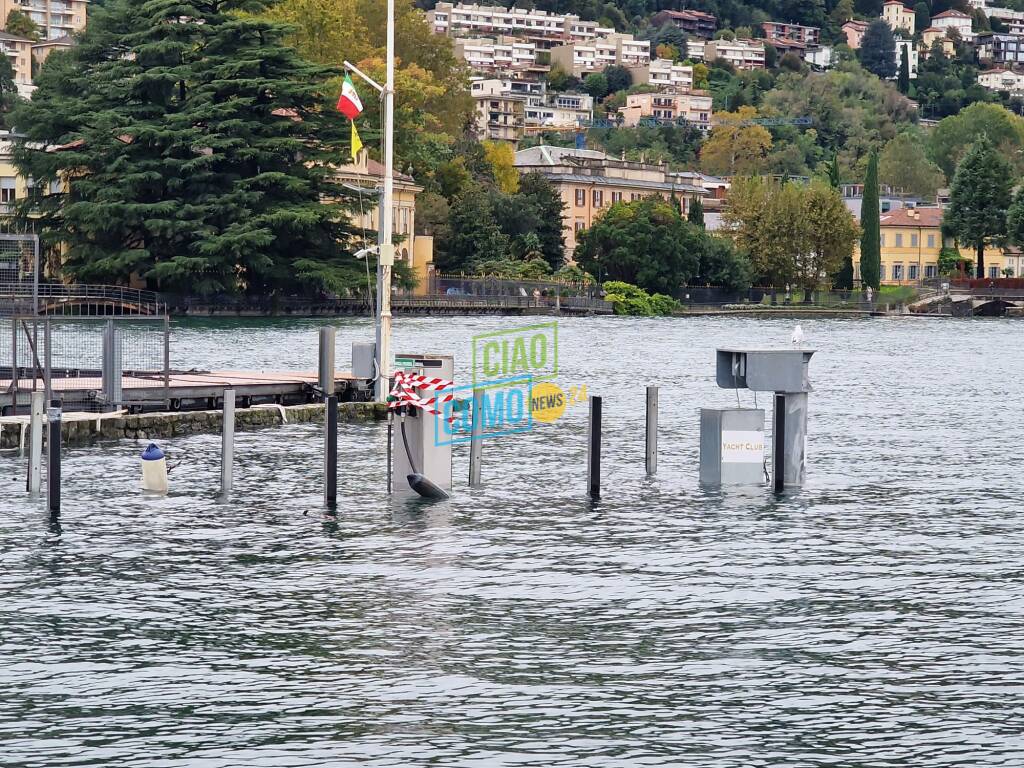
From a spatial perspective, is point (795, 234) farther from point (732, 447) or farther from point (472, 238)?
point (732, 447)

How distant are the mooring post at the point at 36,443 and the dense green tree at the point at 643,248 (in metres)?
97.9

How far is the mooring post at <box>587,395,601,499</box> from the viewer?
989 inches

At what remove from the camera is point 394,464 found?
1042 inches

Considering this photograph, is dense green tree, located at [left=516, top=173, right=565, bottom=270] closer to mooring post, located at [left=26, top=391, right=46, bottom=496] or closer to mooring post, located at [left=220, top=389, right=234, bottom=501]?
mooring post, located at [left=220, top=389, right=234, bottom=501]

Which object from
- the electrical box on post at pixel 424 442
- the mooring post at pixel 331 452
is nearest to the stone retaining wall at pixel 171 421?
the mooring post at pixel 331 452

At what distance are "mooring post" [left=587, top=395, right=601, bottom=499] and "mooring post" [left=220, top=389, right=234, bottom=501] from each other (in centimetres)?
484

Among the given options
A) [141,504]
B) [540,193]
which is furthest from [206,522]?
[540,193]

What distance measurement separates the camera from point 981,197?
481 ft

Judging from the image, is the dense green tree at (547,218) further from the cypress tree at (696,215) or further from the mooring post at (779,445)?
the mooring post at (779,445)

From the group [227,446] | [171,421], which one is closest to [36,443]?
[227,446]

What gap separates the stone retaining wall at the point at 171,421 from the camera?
1192 inches

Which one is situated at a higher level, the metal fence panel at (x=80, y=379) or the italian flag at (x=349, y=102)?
the italian flag at (x=349, y=102)

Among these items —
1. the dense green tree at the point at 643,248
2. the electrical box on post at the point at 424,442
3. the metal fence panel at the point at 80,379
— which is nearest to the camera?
the electrical box on post at the point at 424,442

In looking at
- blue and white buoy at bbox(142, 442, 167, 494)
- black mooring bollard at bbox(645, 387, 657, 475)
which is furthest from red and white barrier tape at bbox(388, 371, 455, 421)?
black mooring bollard at bbox(645, 387, 657, 475)
